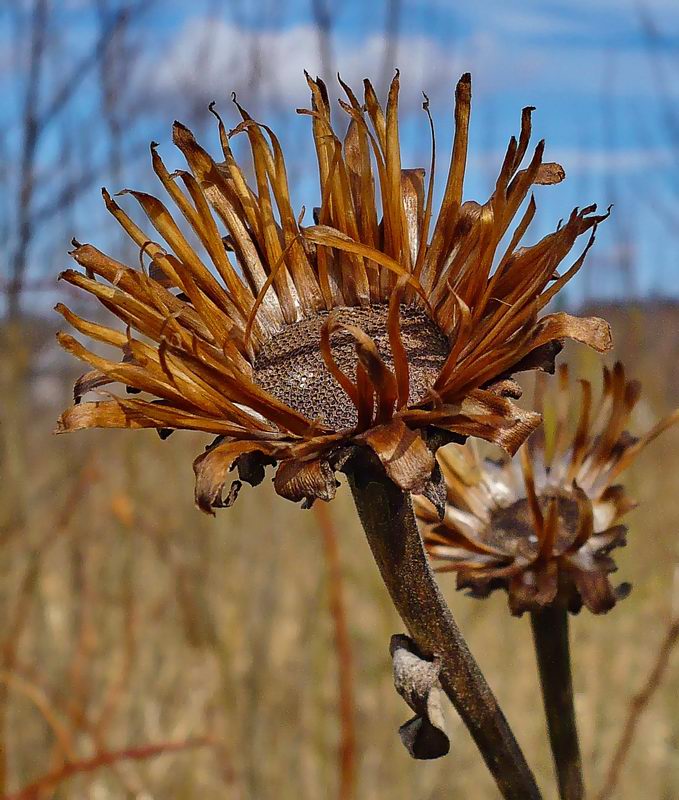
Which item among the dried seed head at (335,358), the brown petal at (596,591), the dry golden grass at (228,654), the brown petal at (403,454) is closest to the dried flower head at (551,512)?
the brown petal at (596,591)

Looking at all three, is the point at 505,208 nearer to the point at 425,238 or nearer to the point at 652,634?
the point at 425,238

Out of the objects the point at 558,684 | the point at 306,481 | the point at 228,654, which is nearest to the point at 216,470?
the point at 306,481

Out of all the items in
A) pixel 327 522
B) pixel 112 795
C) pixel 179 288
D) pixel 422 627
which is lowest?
pixel 112 795

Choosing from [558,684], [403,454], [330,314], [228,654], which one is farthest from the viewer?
[228,654]

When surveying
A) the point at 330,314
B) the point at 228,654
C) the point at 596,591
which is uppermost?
the point at 330,314

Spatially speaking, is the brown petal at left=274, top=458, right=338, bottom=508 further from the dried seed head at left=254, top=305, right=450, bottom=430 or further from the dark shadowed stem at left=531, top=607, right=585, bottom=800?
the dark shadowed stem at left=531, top=607, right=585, bottom=800

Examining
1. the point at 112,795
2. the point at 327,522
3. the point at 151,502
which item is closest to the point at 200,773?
the point at 112,795

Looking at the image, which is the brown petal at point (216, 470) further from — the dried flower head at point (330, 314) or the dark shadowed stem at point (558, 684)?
the dark shadowed stem at point (558, 684)

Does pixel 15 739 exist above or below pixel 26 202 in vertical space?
below

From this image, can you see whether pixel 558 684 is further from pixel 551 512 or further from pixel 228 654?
pixel 228 654
